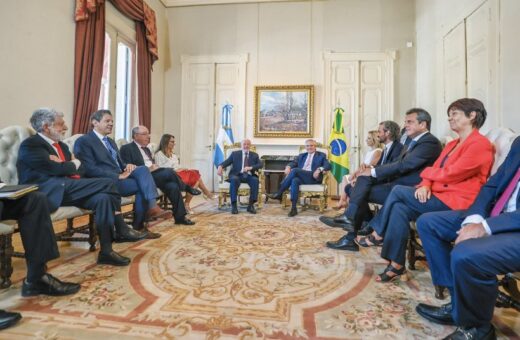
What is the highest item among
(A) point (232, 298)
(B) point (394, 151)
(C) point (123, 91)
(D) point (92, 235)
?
(C) point (123, 91)

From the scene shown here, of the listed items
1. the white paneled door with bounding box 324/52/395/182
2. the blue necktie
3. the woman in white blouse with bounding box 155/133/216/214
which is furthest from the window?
the white paneled door with bounding box 324/52/395/182

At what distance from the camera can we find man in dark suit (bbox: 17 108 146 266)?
6.92 ft

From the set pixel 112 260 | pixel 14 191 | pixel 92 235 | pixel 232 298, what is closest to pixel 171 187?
pixel 92 235

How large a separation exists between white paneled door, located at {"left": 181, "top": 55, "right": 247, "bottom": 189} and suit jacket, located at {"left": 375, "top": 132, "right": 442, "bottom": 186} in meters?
4.51

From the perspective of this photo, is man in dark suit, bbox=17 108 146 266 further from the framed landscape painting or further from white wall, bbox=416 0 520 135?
the framed landscape painting

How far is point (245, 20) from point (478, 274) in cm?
669

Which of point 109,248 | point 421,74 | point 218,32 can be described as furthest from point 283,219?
point 218,32

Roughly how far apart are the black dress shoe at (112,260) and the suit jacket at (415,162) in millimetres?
2127

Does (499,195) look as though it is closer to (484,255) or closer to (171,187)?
(484,255)

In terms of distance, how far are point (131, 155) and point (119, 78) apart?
9.32 ft

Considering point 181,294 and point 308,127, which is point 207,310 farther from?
point 308,127

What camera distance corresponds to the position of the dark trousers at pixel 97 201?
7.29ft

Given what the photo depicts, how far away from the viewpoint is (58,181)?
85.4 inches

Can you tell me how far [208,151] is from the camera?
269 inches
